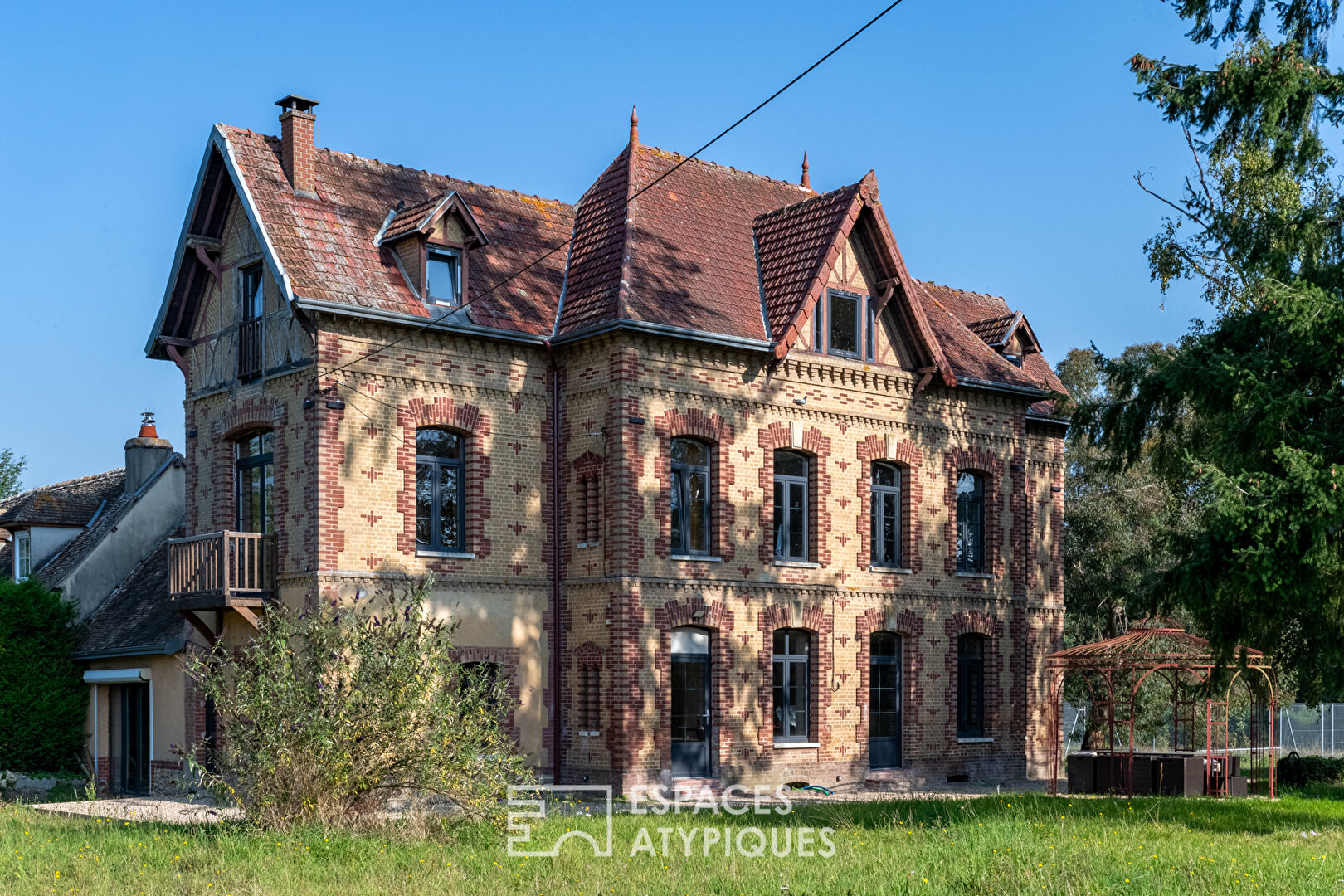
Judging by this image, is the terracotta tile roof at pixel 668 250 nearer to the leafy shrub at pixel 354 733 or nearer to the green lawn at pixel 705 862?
the leafy shrub at pixel 354 733

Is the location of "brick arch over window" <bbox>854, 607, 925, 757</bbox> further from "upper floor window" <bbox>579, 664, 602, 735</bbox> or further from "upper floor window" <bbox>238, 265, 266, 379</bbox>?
"upper floor window" <bbox>238, 265, 266, 379</bbox>

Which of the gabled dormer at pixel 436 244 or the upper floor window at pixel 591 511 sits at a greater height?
the gabled dormer at pixel 436 244

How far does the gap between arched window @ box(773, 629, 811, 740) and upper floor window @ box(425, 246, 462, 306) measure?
25.3ft

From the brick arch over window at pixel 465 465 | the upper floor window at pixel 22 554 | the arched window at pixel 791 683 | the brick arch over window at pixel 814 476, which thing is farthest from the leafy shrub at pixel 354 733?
the upper floor window at pixel 22 554

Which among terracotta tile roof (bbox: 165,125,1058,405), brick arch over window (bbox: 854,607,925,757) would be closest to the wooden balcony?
Answer: terracotta tile roof (bbox: 165,125,1058,405)

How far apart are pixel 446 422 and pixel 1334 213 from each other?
1287cm

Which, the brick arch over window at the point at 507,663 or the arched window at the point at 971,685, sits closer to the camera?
the brick arch over window at the point at 507,663

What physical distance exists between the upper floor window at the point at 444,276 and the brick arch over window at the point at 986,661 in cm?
1077

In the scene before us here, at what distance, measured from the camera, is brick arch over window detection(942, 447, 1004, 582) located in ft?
91.0

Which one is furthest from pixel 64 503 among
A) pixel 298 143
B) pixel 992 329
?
pixel 992 329

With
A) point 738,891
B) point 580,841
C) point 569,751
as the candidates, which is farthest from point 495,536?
point 738,891

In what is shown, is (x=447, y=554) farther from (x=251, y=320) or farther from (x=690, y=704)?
(x=251, y=320)

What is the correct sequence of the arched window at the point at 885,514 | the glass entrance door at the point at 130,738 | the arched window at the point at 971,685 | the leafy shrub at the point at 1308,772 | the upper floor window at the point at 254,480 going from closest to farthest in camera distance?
1. the upper floor window at the point at 254,480
2. the glass entrance door at the point at 130,738
3. the arched window at the point at 885,514
4. the leafy shrub at the point at 1308,772
5. the arched window at the point at 971,685

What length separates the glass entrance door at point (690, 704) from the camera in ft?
78.1
